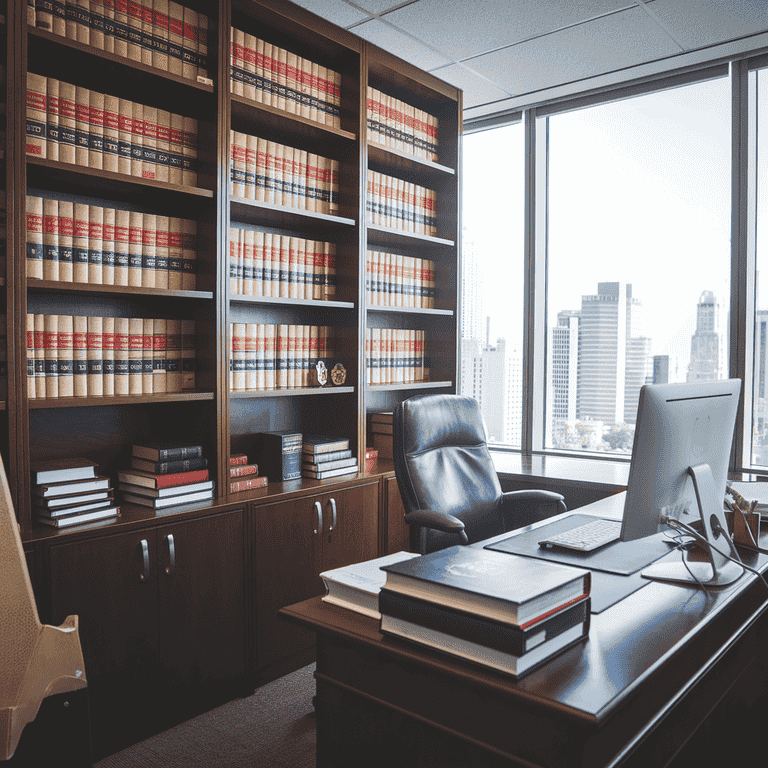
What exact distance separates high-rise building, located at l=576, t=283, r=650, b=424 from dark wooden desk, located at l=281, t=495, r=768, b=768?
213 centimetres

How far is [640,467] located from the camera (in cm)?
152

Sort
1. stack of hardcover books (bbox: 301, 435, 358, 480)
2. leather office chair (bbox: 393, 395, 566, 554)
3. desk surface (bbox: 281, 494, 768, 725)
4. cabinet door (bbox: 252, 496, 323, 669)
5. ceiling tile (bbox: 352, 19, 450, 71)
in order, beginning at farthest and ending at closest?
ceiling tile (bbox: 352, 19, 450, 71) → stack of hardcover books (bbox: 301, 435, 358, 480) → cabinet door (bbox: 252, 496, 323, 669) → leather office chair (bbox: 393, 395, 566, 554) → desk surface (bbox: 281, 494, 768, 725)

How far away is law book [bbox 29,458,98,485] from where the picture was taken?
6.97 feet

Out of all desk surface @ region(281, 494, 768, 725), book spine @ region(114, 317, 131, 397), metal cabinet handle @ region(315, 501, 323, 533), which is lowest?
metal cabinet handle @ region(315, 501, 323, 533)

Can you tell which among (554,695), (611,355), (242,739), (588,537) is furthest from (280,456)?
(611,355)

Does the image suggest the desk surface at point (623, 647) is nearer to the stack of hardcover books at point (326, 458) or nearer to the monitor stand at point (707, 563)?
the monitor stand at point (707, 563)

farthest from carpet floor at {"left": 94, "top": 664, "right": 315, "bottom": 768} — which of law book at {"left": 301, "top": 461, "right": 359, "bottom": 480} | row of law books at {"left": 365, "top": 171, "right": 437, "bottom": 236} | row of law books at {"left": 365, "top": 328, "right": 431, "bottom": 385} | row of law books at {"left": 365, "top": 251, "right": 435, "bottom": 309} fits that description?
row of law books at {"left": 365, "top": 171, "right": 437, "bottom": 236}

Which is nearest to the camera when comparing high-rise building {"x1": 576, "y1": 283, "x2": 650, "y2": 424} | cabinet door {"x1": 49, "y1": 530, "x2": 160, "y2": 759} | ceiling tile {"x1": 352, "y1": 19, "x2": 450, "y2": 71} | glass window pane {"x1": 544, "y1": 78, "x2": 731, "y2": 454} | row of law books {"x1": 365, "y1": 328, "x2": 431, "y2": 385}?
cabinet door {"x1": 49, "y1": 530, "x2": 160, "y2": 759}

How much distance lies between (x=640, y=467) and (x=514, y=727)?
660mm

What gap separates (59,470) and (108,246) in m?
0.79

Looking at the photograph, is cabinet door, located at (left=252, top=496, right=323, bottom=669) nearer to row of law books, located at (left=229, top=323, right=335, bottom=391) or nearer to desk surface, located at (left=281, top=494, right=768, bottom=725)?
row of law books, located at (left=229, top=323, right=335, bottom=391)

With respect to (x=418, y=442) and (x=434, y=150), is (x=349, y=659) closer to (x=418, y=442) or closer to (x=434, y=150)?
(x=418, y=442)

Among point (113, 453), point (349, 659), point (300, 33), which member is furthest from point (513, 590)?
point (300, 33)

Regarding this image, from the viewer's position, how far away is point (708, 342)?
3459 millimetres
